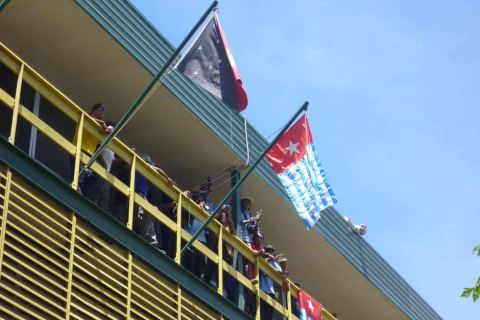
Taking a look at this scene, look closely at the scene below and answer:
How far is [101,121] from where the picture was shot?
46.5ft

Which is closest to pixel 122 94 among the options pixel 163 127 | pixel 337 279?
pixel 163 127

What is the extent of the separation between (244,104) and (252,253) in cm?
341

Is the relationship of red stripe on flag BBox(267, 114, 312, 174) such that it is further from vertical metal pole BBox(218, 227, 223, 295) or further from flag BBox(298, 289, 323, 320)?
flag BBox(298, 289, 323, 320)

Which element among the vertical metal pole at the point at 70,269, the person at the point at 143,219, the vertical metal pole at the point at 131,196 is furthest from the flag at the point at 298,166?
the vertical metal pole at the point at 70,269

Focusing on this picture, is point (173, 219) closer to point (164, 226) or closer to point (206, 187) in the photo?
point (164, 226)

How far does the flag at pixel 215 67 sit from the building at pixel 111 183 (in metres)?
1.50

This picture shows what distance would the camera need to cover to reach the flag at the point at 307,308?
59.3 ft

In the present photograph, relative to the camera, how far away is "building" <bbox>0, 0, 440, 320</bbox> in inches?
473

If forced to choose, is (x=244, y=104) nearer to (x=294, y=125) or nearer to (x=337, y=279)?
(x=294, y=125)

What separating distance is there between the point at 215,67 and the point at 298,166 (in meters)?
2.88

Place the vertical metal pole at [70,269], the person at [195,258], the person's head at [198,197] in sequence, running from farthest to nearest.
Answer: the person's head at [198,197], the person at [195,258], the vertical metal pole at [70,269]

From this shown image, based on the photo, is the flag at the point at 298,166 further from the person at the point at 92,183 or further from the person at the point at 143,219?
the person at the point at 92,183

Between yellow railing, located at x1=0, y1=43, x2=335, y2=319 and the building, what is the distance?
22 millimetres

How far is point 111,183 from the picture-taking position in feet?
45.8
